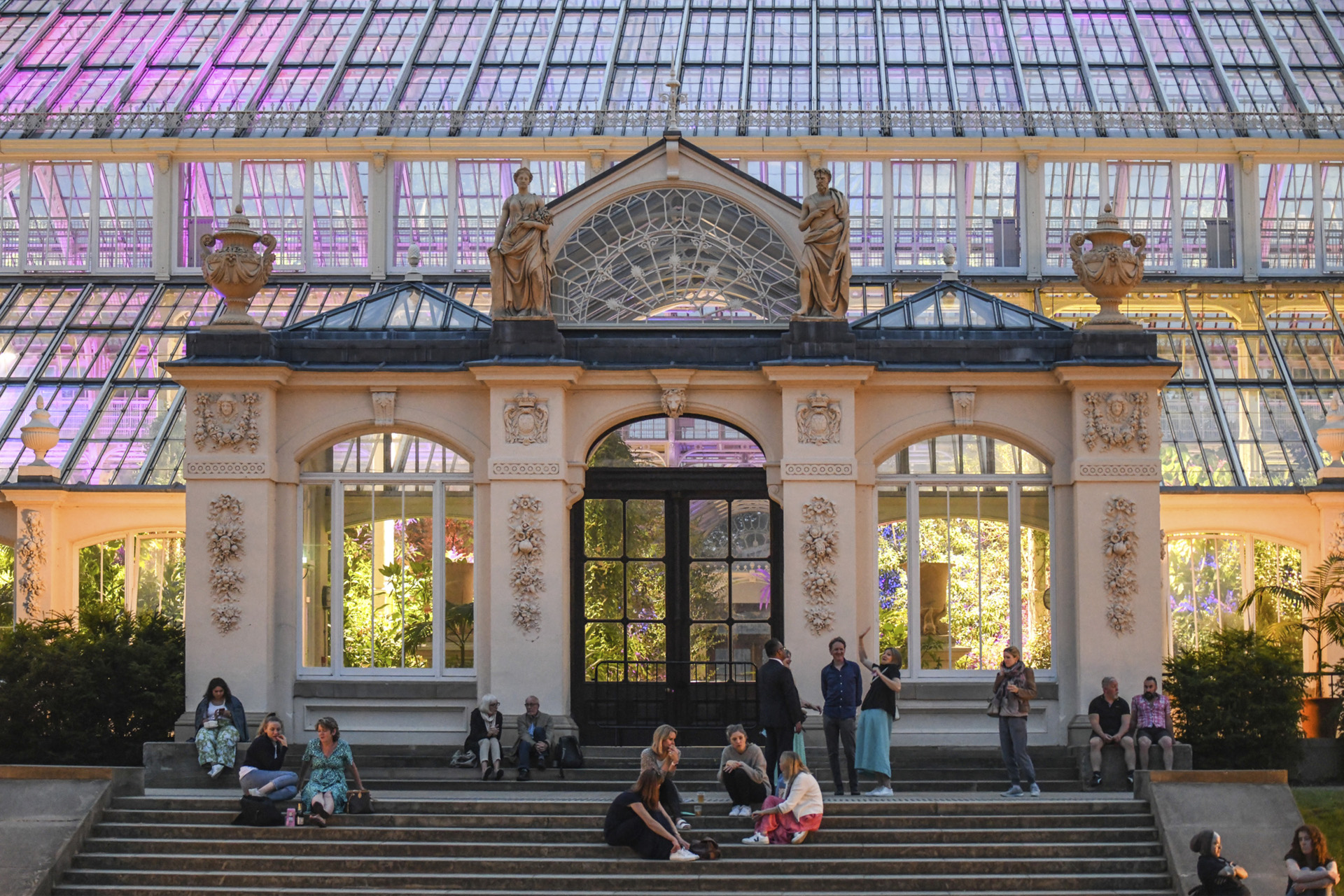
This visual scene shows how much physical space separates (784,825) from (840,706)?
1.89 meters

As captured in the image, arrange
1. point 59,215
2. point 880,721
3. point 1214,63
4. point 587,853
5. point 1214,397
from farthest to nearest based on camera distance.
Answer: point 1214,63
point 59,215
point 1214,397
point 880,721
point 587,853

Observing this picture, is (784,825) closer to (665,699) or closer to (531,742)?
(531,742)

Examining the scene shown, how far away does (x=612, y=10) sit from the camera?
1421 inches

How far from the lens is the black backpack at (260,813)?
16.1 meters

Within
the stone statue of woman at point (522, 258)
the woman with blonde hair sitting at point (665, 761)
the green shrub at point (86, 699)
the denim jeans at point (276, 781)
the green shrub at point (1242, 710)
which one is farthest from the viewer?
the green shrub at point (86, 699)

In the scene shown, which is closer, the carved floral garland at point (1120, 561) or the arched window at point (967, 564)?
the carved floral garland at point (1120, 561)

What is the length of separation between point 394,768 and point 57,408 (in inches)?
490

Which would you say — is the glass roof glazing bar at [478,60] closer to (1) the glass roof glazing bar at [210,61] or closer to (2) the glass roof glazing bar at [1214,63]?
(1) the glass roof glazing bar at [210,61]

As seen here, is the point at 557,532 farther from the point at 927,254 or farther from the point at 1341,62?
the point at 1341,62

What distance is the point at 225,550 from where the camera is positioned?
19422 mm

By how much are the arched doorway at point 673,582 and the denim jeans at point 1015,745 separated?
11.0ft

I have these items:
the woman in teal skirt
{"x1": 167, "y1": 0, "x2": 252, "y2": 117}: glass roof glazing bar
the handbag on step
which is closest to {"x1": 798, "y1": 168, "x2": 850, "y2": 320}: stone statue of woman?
the woman in teal skirt

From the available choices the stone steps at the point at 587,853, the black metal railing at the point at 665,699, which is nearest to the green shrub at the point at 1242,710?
the stone steps at the point at 587,853

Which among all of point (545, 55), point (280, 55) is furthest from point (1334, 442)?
point (280, 55)
